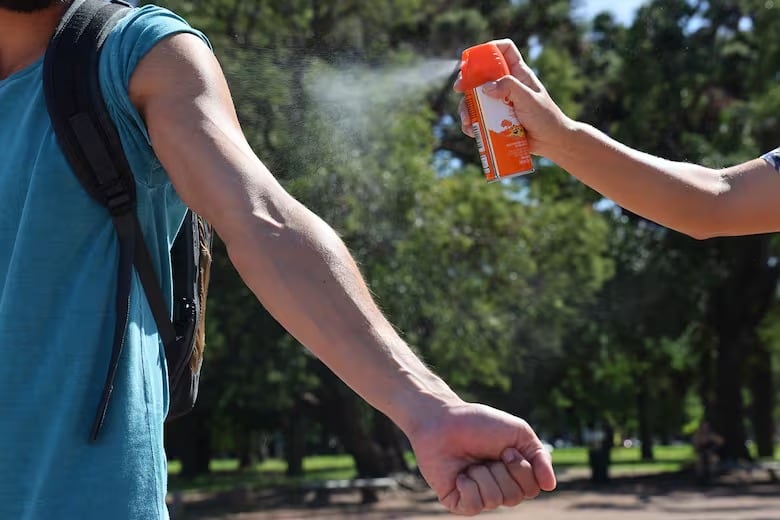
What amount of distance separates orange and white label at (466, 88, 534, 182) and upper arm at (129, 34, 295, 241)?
101 centimetres

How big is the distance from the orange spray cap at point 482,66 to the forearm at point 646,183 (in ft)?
0.95

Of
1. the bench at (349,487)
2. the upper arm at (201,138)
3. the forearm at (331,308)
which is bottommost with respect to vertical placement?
the bench at (349,487)

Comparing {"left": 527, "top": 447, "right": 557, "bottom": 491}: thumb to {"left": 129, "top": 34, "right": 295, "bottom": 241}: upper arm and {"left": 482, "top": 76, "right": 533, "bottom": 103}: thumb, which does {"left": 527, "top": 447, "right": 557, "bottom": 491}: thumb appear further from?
{"left": 482, "top": 76, "right": 533, "bottom": 103}: thumb

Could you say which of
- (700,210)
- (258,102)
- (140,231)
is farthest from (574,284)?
(140,231)

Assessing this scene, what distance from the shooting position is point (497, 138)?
2.48 metres

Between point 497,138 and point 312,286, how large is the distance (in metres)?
1.24

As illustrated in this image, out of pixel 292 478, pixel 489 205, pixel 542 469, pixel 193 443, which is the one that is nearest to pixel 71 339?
pixel 542 469

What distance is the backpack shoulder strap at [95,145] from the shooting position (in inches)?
59.7

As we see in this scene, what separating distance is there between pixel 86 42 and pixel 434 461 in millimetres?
820

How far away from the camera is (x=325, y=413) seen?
907 inches

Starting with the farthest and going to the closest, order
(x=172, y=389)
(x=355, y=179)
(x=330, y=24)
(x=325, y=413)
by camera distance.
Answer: (x=325, y=413) → (x=330, y=24) → (x=355, y=179) → (x=172, y=389)

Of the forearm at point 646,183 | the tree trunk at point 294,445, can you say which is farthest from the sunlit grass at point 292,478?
the forearm at point 646,183

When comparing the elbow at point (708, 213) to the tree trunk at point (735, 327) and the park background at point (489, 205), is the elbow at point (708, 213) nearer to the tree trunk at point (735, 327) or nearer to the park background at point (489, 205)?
the park background at point (489, 205)

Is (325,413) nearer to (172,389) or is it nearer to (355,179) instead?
(355,179)
